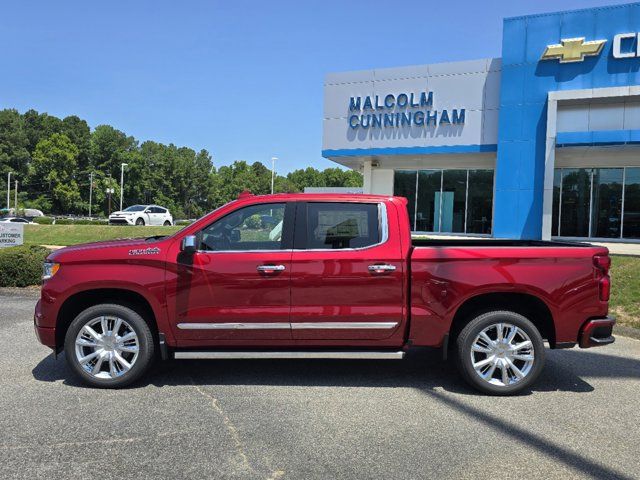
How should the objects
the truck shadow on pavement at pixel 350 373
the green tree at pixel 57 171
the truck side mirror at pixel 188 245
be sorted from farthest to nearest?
the green tree at pixel 57 171
the truck shadow on pavement at pixel 350 373
the truck side mirror at pixel 188 245

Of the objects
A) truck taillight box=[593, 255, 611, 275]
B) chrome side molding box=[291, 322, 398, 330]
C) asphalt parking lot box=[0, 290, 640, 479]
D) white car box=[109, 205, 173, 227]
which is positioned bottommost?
asphalt parking lot box=[0, 290, 640, 479]

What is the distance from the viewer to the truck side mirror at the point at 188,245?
15.3 feet

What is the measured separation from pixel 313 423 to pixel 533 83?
18.5 metres

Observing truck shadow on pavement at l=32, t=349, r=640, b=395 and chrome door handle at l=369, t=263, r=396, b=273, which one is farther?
truck shadow on pavement at l=32, t=349, r=640, b=395

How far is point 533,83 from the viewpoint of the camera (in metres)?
19.0

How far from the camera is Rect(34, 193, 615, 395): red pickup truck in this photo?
4.72 metres

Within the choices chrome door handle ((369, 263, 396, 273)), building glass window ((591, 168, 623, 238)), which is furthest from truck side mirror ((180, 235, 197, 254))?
building glass window ((591, 168, 623, 238))

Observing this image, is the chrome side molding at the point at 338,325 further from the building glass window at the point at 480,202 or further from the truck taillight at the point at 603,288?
the building glass window at the point at 480,202

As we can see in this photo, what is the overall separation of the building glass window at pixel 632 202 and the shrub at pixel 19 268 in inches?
781

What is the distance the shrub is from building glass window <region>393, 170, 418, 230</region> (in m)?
16.1

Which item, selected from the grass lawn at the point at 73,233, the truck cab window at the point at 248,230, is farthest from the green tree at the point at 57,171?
the truck cab window at the point at 248,230

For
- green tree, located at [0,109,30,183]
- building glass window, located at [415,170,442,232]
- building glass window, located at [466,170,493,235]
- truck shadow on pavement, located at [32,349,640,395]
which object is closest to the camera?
truck shadow on pavement, located at [32,349,640,395]

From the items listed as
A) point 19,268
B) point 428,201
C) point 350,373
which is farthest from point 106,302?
point 428,201

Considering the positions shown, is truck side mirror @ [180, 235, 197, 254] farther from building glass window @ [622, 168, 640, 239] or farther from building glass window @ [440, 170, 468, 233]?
building glass window @ [622, 168, 640, 239]
